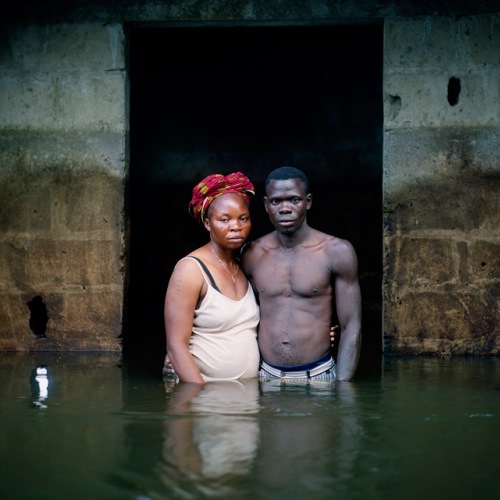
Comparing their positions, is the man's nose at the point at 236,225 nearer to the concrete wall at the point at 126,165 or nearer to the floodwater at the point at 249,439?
the floodwater at the point at 249,439

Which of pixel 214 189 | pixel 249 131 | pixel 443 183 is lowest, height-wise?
pixel 214 189

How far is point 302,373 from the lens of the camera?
4992 mm

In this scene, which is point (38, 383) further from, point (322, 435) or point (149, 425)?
point (322, 435)

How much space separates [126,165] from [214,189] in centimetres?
182

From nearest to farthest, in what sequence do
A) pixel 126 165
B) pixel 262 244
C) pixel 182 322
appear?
pixel 182 322 < pixel 262 244 < pixel 126 165

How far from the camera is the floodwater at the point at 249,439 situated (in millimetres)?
2889

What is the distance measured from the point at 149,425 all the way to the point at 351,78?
23.4 ft

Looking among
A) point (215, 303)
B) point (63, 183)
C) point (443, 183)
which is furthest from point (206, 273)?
point (443, 183)

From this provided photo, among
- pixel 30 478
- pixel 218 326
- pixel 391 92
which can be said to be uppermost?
pixel 391 92

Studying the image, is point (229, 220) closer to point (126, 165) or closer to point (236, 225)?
point (236, 225)

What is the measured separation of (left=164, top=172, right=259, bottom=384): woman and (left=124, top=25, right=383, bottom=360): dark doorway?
15.6 ft

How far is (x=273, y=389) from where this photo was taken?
470 cm

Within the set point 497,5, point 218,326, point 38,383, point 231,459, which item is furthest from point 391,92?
point 231,459

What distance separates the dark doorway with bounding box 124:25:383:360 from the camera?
9891 millimetres
